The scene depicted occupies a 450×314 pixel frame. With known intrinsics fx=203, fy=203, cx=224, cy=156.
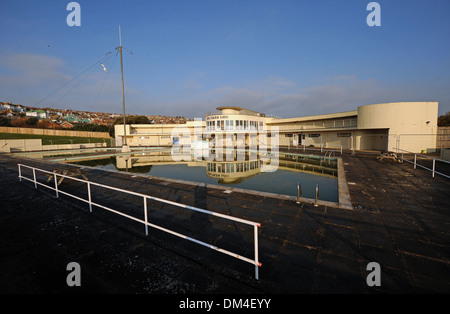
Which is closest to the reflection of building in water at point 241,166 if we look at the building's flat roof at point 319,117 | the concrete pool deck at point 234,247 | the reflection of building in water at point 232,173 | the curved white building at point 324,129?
the reflection of building in water at point 232,173

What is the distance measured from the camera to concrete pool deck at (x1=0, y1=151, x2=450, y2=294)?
304 centimetres

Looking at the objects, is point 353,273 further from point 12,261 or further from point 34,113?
point 34,113

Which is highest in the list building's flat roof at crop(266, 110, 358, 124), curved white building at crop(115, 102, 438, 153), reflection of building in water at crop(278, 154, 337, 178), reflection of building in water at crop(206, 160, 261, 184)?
building's flat roof at crop(266, 110, 358, 124)

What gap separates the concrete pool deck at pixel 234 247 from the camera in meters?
3.04

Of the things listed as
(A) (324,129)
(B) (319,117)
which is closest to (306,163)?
(A) (324,129)

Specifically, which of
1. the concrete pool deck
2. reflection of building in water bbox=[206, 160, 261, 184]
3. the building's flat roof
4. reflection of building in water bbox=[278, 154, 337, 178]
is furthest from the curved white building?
the concrete pool deck

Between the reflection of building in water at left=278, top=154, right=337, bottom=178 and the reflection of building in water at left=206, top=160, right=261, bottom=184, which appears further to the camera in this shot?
the reflection of building in water at left=278, top=154, right=337, bottom=178

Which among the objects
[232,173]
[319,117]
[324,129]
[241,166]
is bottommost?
[232,173]

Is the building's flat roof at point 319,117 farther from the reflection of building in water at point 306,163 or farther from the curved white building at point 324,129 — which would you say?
the reflection of building in water at point 306,163

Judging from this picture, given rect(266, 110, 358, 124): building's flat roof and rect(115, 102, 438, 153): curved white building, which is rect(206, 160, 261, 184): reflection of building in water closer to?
rect(115, 102, 438, 153): curved white building

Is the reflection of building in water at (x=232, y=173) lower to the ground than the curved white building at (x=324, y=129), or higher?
lower

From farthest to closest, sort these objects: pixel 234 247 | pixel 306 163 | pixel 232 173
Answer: pixel 306 163
pixel 232 173
pixel 234 247

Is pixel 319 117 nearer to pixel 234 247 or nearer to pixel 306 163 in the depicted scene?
pixel 306 163

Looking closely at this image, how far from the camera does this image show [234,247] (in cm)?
410
